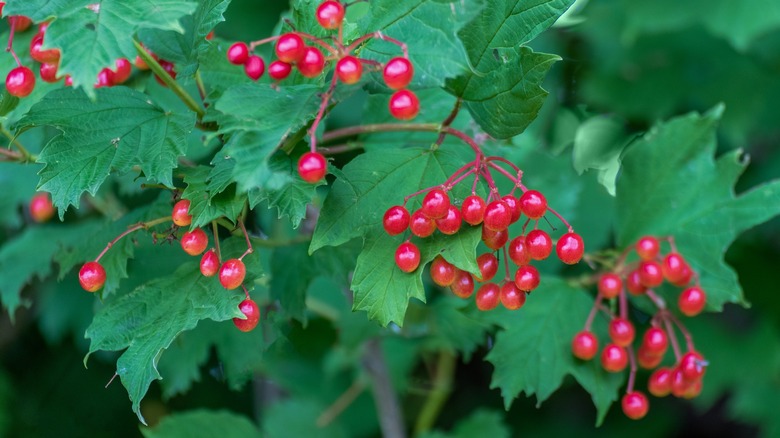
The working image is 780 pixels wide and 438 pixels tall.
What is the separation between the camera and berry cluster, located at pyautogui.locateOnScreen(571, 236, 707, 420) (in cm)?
154

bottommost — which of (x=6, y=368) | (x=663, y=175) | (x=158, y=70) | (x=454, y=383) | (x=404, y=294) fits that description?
(x=6, y=368)

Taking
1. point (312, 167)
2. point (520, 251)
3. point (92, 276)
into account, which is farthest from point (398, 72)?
point (92, 276)

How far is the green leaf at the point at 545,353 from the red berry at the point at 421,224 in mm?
472

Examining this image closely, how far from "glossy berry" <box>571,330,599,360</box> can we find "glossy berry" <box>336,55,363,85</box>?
76 cm

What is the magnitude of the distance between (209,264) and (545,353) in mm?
690

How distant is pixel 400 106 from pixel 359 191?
7.1 inches

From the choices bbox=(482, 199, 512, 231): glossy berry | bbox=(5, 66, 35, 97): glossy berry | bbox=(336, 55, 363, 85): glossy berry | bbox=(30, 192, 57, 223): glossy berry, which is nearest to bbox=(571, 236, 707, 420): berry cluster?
bbox=(482, 199, 512, 231): glossy berry

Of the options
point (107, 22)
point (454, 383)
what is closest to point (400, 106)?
point (107, 22)

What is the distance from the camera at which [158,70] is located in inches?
49.1

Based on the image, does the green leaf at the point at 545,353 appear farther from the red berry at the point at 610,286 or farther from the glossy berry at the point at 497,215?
the glossy berry at the point at 497,215

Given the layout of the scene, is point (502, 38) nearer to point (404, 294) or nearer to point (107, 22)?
point (404, 294)

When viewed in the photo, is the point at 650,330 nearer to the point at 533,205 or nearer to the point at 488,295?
the point at 488,295

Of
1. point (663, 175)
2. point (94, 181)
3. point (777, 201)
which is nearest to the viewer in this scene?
point (94, 181)

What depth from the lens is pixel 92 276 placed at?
1266 millimetres
